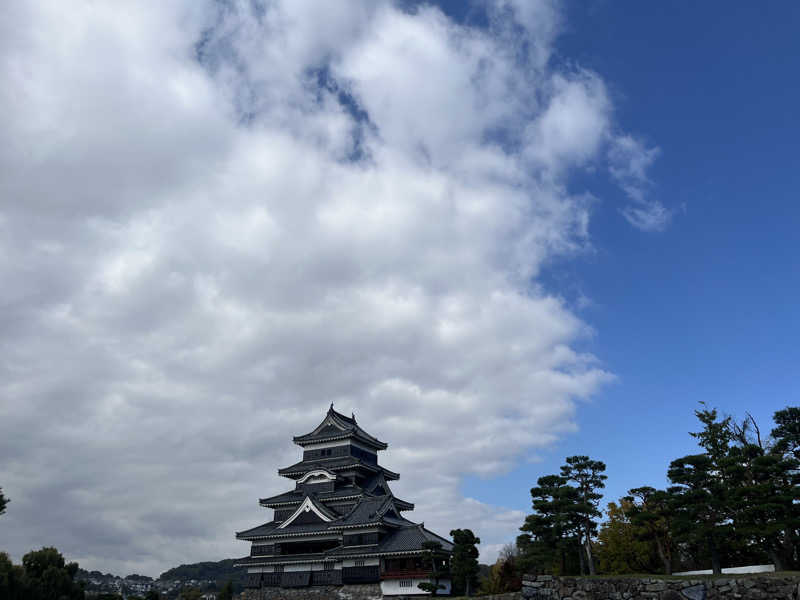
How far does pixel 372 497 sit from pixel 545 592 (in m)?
24.5

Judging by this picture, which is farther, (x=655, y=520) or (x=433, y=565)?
(x=433, y=565)

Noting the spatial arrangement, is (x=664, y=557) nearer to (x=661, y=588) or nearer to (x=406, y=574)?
(x=661, y=588)

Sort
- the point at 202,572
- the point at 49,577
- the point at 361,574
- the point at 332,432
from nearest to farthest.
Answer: the point at 49,577 → the point at 361,574 → the point at 332,432 → the point at 202,572

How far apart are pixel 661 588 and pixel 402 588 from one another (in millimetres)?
22193

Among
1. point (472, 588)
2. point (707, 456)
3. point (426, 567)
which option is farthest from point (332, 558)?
point (707, 456)

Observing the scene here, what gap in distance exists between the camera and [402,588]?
40.8m

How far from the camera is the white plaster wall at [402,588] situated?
39594 millimetres

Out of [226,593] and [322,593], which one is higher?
[322,593]

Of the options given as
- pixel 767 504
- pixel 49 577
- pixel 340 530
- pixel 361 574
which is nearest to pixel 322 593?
pixel 361 574

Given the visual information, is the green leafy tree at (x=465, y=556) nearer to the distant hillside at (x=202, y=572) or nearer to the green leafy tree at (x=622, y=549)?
the green leafy tree at (x=622, y=549)

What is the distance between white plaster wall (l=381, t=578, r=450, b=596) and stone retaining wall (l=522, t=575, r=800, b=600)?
1365 centimetres

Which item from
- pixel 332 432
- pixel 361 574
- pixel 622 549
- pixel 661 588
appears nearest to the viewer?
pixel 661 588

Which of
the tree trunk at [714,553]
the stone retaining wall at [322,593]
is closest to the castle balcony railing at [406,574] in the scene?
the stone retaining wall at [322,593]

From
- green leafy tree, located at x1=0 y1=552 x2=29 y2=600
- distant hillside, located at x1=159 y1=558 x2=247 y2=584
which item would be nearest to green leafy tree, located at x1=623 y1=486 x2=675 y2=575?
green leafy tree, located at x1=0 y1=552 x2=29 y2=600
